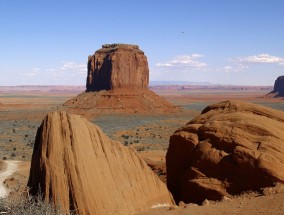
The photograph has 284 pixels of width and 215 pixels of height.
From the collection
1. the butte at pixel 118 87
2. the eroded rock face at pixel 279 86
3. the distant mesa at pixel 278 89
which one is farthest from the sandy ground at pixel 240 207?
the eroded rock face at pixel 279 86

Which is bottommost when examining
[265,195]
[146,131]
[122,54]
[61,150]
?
[146,131]

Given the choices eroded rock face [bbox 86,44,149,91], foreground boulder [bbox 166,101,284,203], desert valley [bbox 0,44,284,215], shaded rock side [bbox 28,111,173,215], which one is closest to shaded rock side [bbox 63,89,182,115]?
eroded rock face [bbox 86,44,149,91]

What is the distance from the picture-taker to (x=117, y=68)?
87.8 meters

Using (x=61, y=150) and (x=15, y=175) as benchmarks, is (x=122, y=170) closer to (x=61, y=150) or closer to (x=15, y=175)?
(x=61, y=150)

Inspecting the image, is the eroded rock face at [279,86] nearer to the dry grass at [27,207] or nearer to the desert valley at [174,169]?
the desert valley at [174,169]

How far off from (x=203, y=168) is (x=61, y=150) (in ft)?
19.0

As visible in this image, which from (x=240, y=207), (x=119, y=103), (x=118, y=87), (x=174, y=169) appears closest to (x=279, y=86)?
(x=118, y=87)

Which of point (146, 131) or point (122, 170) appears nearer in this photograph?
point (122, 170)

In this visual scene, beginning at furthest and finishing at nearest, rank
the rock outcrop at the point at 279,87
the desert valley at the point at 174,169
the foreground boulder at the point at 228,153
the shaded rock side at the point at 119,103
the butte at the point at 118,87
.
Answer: the rock outcrop at the point at 279,87 → the butte at the point at 118,87 → the shaded rock side at the point at 119,103 → the foreground boulder at the point at 228,153 → the desert valley at the point at 174,169

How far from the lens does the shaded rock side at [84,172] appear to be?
37.4ft

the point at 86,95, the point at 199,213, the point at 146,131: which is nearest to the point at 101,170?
the point at 199,213

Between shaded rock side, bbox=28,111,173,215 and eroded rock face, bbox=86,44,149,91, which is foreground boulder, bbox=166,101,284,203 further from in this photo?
eroded rock face, bbox=86,44,149,91

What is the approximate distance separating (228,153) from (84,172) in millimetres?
5767

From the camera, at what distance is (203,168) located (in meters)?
14.6
